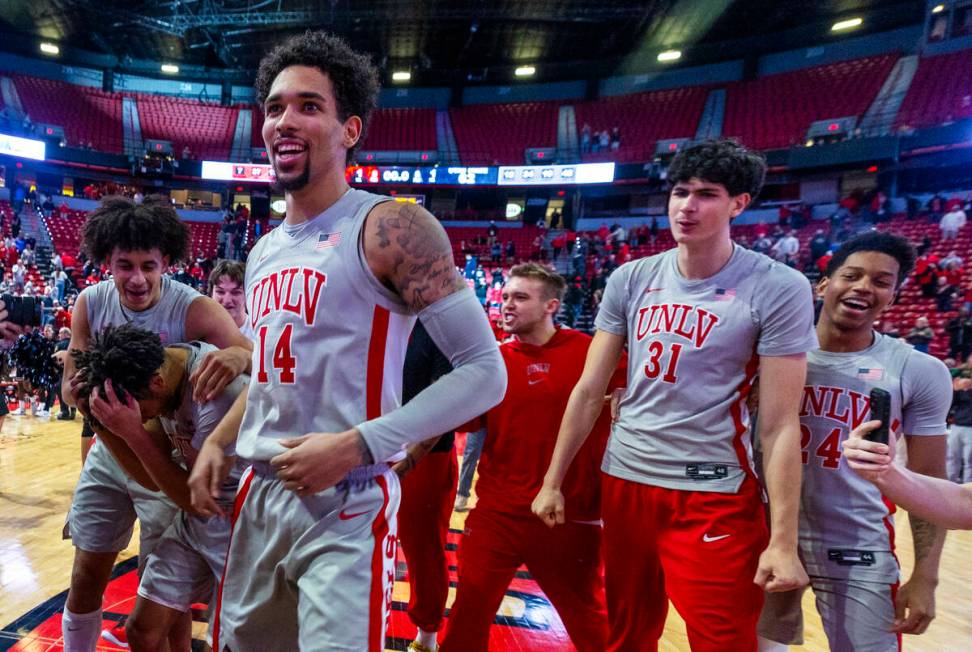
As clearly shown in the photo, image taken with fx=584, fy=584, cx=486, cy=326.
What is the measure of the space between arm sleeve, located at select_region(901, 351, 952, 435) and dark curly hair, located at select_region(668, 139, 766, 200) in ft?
2.71

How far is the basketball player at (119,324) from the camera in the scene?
236 cm

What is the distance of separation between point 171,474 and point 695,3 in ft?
73.9

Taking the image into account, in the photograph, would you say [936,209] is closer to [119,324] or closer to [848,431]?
[848,431]

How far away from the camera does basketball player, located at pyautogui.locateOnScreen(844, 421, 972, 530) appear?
1418mm

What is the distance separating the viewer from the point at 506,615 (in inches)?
138

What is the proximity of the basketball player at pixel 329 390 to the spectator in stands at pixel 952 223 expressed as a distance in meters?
17.1

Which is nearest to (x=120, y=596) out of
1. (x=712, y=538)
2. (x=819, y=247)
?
(x=712, y=538)

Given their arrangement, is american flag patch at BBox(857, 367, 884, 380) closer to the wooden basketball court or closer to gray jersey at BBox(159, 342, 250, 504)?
the wooden basketball court

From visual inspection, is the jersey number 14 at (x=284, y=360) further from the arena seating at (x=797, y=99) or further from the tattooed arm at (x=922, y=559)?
the arena seating at (x=797, y=99)

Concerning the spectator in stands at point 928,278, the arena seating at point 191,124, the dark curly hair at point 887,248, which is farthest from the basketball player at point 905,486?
the arena seating at point 191,124

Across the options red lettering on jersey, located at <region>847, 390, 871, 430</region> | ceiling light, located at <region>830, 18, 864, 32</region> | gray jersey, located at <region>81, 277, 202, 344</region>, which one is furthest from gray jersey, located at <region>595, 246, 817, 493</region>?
ceiling light, located at <region>830, 18, 864, 32</region>

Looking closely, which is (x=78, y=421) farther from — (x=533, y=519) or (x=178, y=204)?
(x=178, y=204)

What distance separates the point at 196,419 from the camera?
2.09 metres

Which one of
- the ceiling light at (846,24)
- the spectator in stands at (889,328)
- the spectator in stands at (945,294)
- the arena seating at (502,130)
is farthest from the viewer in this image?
the arena seating at (502,130)
